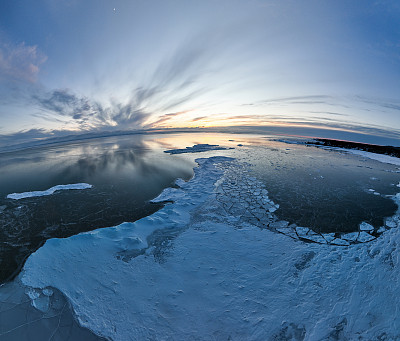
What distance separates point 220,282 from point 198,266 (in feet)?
1.69

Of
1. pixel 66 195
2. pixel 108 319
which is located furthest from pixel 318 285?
pixel 66 195

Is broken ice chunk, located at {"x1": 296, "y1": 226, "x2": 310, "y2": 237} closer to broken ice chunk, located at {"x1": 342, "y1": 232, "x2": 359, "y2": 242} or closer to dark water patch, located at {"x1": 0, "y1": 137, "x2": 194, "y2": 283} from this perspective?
broken ice chunk, located at {"x1": 342, "y1": 232, "x2": 359, "y2": 242}

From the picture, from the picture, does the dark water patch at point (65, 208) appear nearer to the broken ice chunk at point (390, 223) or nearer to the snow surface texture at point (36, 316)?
the snow surface texture at point (36, 316)

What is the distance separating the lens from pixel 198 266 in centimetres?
323

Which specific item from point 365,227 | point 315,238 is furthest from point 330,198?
point 315,238

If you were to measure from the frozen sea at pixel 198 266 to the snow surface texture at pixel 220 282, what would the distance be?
17 mm

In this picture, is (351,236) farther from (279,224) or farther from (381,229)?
(279,224)

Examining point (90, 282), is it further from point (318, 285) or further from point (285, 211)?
point (285, 211)

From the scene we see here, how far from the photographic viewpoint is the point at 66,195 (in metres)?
6.34

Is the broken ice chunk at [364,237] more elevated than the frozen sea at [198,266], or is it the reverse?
the broken ice chunk at [364,237]

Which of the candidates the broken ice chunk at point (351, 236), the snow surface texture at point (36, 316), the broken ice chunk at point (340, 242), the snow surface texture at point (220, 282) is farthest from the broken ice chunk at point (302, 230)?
the snow surface texture at point (36, 316)

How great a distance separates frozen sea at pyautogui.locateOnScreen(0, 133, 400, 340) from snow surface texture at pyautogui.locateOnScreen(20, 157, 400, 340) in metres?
0.02

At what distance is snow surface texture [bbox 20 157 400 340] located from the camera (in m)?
2.26

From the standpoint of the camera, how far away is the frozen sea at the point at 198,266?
228 cm
